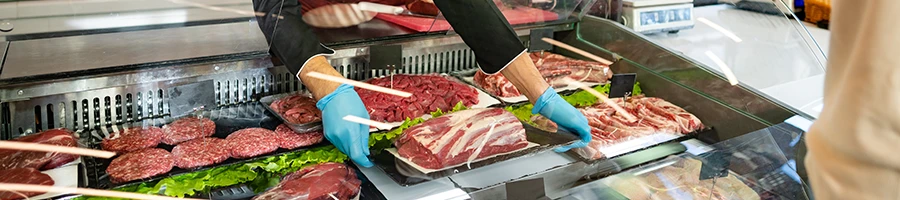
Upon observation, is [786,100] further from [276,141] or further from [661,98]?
[276,141]

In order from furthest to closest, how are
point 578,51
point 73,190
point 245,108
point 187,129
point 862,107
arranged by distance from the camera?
point 578,51 → point 245,108 → point 187,129 → point 73,190 → point 862,107

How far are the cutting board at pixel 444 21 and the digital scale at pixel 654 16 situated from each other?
38cm

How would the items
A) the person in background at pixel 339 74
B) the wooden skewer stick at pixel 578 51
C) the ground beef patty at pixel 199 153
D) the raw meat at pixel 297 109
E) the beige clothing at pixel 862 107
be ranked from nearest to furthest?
the beige clothing at pixel 862 107, the ground beef patty at pixel 199 153, the person in background at pixel 339 74, the raw meat at pixel 297 109, the wooden skewer stick at pixel 578 51

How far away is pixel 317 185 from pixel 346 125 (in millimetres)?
282

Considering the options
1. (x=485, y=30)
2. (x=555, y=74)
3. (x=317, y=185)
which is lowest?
(x=317, y=185)

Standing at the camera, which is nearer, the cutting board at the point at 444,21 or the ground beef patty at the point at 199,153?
the ground beef patty at the point at 199,153

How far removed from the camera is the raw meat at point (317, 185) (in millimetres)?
2105

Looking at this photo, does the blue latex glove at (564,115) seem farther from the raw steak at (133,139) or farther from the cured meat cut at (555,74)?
the raw steak at (133,139)

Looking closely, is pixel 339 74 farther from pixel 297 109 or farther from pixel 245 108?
pixel 245 108

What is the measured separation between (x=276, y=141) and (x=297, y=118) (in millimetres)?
166

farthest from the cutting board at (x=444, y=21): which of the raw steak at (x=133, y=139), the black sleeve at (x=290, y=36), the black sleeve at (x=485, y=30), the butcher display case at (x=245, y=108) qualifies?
the raw steak at (x=133, y=139)

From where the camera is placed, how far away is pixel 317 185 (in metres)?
2.15

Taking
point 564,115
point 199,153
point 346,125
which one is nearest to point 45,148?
point 199,153

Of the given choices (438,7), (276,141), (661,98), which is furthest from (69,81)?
(661,98)
